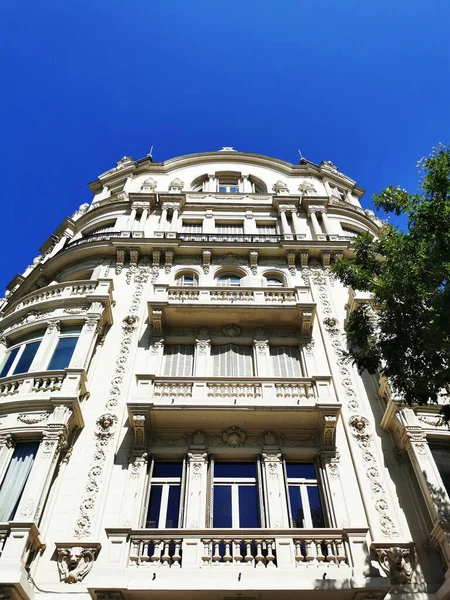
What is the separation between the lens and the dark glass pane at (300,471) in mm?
13437

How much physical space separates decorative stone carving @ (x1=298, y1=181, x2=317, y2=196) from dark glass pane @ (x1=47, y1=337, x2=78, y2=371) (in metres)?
16.1

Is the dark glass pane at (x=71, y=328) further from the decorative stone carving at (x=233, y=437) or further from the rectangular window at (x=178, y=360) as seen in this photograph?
Answer: the decorative stone carving at (x=233, y=437)

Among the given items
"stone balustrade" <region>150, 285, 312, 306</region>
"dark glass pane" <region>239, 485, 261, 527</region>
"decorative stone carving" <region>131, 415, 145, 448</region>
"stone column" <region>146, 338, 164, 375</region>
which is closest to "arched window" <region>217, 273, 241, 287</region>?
"stone balustrade" <region>150, 285, 312, 306</region>

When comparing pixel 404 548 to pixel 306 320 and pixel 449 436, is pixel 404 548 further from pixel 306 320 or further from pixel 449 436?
pixel 306 320

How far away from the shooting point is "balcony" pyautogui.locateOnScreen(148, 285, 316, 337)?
17.5 m

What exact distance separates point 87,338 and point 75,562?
7284 mm

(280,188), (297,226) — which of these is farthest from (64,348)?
(280,188)

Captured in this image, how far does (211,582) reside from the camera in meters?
10.0

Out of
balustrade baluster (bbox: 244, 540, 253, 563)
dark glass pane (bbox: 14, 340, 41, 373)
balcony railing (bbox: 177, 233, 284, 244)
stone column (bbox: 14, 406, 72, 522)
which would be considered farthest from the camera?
balcony railing (bbox: 177, 233, 284, 244)

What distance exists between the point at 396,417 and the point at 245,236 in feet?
39.4

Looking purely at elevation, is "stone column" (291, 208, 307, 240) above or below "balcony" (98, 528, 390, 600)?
above

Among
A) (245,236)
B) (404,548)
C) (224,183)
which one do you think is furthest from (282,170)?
(404,548)

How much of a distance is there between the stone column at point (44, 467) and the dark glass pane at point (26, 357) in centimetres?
344

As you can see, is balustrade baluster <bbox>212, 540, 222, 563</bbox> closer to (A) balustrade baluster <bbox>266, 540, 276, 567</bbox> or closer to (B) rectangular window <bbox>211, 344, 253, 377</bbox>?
(A) balustrade baluster <bbox>266, 540, 276, 567</bbox>
